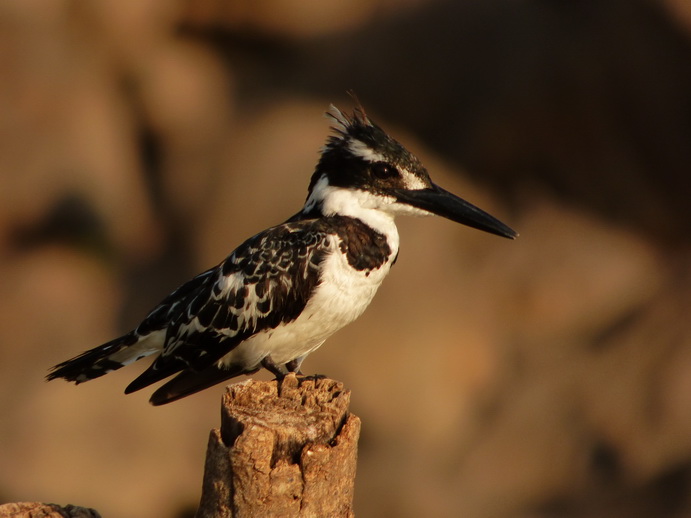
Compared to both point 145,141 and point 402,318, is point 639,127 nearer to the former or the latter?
point 402,318

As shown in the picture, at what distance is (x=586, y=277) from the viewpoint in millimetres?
9562

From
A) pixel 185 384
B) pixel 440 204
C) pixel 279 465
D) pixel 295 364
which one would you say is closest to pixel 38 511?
pixel 279 465

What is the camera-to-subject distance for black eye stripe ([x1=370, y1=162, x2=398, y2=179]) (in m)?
4.01

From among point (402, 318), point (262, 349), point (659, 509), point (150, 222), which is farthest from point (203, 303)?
point (150, 222)

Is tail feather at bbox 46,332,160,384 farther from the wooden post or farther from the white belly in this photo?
the wooden post

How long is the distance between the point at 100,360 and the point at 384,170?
4.60ft

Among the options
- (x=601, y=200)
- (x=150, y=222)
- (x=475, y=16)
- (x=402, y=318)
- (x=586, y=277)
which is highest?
(x=475, y=16)

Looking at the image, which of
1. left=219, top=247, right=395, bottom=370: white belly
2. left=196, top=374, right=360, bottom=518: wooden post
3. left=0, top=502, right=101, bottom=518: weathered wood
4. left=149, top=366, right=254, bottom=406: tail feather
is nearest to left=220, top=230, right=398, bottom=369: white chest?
left=219, top=247, right=395, bottom=370: white belly

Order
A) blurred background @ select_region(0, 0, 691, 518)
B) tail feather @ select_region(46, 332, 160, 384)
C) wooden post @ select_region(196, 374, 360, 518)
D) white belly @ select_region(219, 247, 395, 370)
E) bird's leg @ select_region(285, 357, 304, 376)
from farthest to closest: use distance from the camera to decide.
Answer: blurred background @ select_region(0, 0, 691, 518) → bird's leg @ select_region(285, 357, 304, 376) → tail feather @ select_region(46, 332, 160, 384) → white belly @ select_region(219, 247, 395, 370) → wooden post @ select_region(196, 374, 360, 518)

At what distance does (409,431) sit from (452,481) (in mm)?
590

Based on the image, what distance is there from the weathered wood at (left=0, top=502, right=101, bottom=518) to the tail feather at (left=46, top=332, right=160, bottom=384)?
112cm

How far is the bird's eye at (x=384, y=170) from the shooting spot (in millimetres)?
4009

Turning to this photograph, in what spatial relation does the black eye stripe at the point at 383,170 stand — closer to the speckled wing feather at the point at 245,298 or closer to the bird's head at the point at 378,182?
the bird's head at the point at 378,182

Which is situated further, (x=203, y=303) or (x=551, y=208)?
(x=551, y=208)
